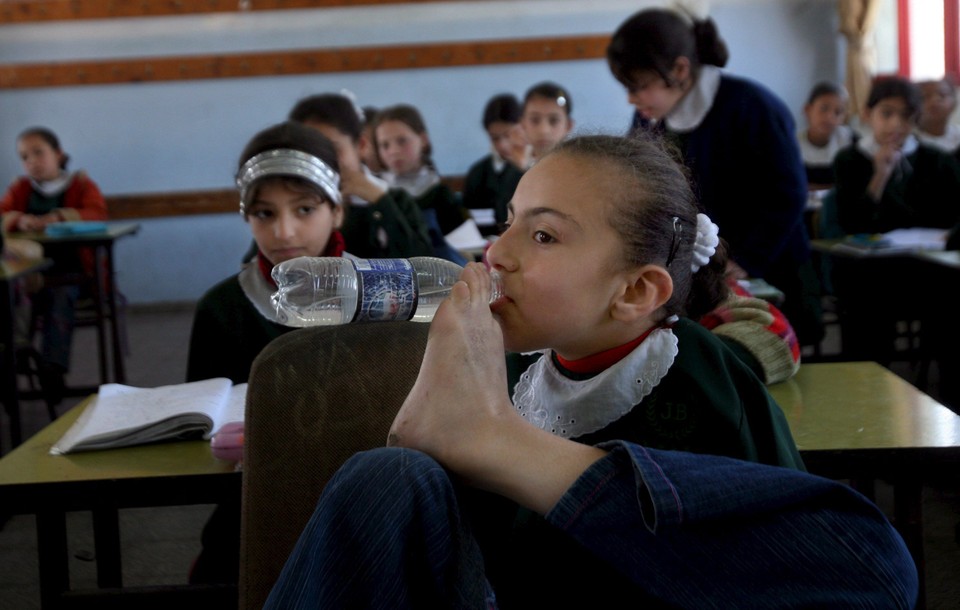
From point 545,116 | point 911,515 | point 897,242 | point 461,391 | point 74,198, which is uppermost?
point 545,116

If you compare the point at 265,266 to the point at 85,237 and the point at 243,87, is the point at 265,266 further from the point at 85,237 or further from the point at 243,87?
the point at 243,87

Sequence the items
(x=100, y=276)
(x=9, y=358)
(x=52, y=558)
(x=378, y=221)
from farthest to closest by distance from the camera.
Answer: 1. (x=100, y=276)
2. (x=9, y=358)
3. (x=378, y=221)
4. (x=52, y=558)

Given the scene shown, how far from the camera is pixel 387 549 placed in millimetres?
774

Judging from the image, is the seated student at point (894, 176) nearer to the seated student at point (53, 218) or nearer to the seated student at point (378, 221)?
the seated student at point (378, 221)

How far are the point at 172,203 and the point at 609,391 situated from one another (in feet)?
20.5

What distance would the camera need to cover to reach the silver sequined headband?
1.89 metres

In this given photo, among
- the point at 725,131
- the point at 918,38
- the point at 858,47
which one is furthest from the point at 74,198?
the point at 918,38

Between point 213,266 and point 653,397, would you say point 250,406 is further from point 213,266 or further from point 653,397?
point 213,266

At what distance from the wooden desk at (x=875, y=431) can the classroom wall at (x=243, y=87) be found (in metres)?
5.31

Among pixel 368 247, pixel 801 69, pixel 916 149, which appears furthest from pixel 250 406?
pixel 801 69

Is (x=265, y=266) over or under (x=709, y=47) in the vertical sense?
under

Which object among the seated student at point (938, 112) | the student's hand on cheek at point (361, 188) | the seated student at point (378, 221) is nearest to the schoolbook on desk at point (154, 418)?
the seated student at point (378, 221)

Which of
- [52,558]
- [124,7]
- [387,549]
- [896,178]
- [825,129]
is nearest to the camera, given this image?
[387,549]

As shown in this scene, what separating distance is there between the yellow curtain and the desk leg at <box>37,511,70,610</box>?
617cm
